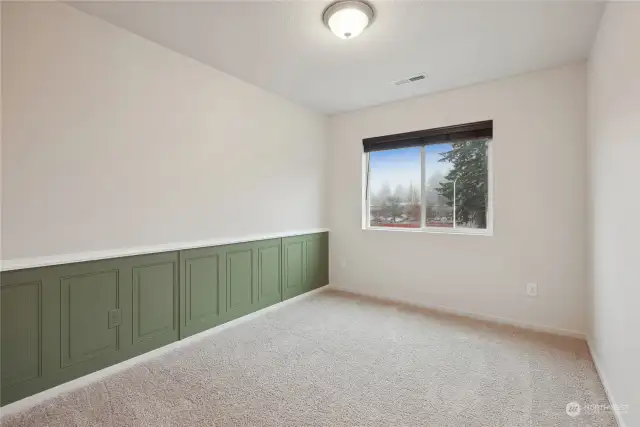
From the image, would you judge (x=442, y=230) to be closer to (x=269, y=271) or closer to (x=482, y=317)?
(x=482, y=317)

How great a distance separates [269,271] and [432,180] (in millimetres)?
2212

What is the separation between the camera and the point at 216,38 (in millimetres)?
2408

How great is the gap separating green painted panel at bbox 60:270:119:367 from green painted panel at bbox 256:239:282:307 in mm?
1417

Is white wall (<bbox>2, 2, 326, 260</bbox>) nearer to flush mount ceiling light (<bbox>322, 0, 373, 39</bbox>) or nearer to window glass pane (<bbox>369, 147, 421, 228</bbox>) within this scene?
flush mount ceiling light (<bbox>322, 0, 373, 39</bbox>)

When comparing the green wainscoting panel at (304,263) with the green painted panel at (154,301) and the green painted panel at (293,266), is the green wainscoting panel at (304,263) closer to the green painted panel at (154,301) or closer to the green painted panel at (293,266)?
the green painted panel at (293,266)

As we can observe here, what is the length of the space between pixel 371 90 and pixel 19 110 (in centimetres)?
296

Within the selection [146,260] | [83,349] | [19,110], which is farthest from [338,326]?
[19,110]

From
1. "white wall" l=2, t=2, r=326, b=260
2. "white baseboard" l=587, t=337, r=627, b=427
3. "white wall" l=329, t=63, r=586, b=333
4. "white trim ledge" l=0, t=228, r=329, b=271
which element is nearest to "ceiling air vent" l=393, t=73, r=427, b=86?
"white wall" l=329, t=63, r=586, b=333

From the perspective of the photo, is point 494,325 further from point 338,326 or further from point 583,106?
point 583,106

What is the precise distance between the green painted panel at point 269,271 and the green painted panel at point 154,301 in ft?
3.17

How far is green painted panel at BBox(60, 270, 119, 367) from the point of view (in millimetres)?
2020

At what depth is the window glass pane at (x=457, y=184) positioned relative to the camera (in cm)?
339

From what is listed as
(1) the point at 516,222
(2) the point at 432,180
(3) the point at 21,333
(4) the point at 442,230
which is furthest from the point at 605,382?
(3) the point at 21,333

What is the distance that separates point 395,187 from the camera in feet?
13.3
